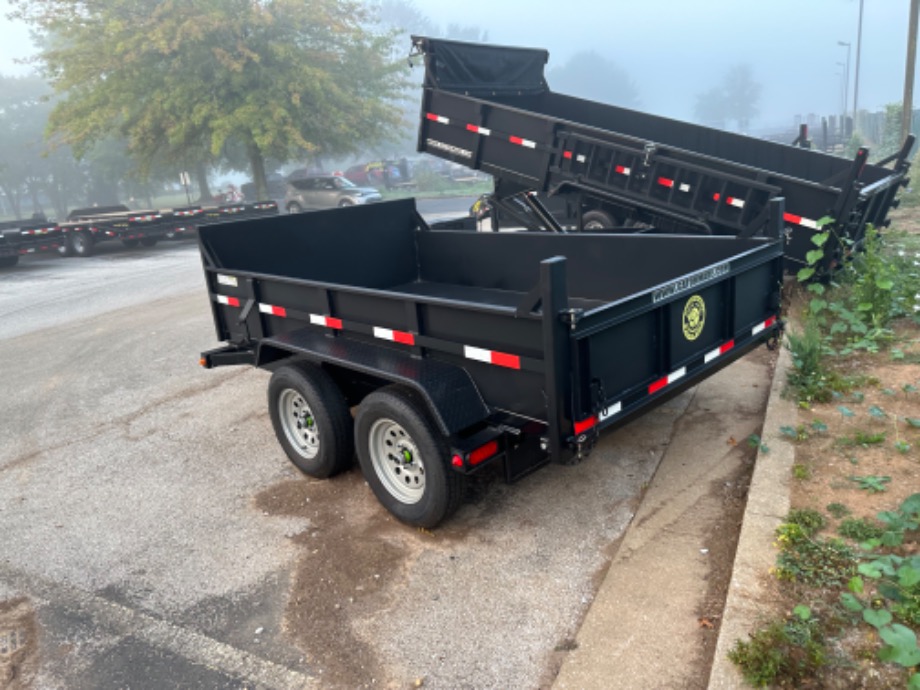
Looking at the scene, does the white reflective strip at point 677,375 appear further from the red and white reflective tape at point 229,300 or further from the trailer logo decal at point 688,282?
the red and white reflective tape at point 229,300

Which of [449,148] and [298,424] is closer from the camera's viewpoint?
[298,424]

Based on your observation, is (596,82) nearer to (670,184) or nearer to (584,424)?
(670,184)

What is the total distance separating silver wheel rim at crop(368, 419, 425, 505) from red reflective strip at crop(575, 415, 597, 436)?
1.08m

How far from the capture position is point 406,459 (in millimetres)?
4250

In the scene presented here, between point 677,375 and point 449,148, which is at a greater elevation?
point 449,148

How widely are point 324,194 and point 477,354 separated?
2512cm

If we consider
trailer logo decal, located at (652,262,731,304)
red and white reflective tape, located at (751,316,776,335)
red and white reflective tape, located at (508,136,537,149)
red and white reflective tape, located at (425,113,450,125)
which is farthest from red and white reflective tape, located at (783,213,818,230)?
red and white reflective tape, located at (425,113,450,125)

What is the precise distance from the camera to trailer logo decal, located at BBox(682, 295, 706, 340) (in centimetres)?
414

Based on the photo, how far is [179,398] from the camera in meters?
7.10

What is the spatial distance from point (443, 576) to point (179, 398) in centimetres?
425

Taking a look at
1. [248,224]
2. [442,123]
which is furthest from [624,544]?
[442,123]

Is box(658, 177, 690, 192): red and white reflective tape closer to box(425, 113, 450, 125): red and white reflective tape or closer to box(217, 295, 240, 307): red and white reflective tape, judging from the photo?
box(425, 113, 450, 125): red and white reflective tape

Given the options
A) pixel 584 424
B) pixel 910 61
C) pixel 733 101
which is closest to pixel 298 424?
pixel 584 424

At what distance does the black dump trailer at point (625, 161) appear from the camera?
786cm
